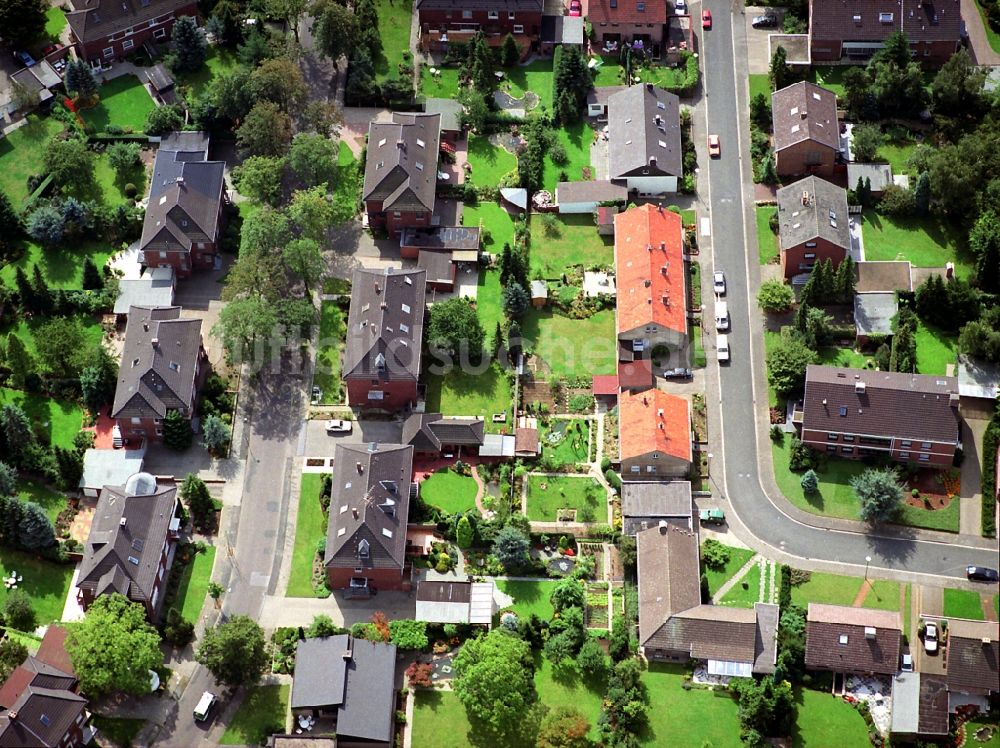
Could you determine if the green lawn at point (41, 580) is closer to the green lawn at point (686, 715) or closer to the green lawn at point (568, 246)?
the green lawn at point (686, 715)

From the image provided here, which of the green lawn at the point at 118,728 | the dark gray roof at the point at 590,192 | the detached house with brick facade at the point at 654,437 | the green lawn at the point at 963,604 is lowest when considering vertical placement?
the green lawn at the point at 118,728

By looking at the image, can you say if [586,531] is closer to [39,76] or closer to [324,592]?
[324,592]

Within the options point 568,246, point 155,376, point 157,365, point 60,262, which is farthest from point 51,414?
point 568,246

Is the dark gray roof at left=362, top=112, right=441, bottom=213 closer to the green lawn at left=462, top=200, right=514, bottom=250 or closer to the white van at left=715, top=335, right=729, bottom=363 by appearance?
the green lawn at left=462, top=200, right=514, bottom=250

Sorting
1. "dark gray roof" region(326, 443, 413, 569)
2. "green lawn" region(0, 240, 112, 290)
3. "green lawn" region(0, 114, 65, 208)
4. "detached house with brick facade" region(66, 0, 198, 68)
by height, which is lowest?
"dark gray roof" region(326, 443, 413, 569)

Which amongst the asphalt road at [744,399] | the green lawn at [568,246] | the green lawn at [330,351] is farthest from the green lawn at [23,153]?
the asphalt road at [744,399]

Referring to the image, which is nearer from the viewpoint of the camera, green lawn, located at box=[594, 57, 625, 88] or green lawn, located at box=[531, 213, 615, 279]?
green lawn, located at box=[531, 213, 615, 279]

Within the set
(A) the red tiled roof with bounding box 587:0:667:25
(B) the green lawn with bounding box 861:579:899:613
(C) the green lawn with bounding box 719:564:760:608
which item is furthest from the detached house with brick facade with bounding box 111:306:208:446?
(B) the green lawn with bounding box 861:579:899:613
